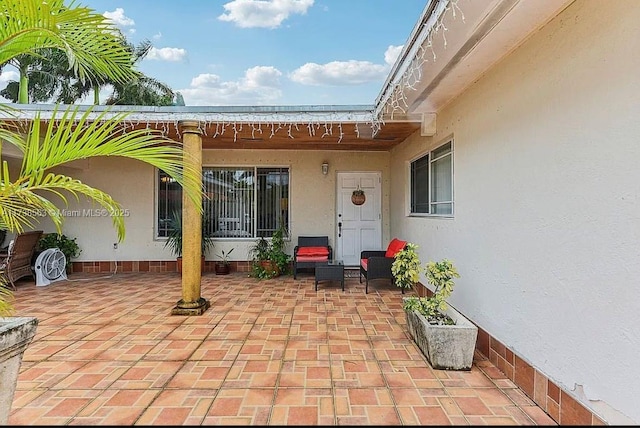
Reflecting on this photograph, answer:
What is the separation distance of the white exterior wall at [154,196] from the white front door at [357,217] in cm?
15

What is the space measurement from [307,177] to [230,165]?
1.65m

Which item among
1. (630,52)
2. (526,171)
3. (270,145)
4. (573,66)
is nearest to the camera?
(630,52)

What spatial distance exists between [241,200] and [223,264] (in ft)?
4.57

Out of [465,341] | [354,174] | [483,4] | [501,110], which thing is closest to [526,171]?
[501,110]

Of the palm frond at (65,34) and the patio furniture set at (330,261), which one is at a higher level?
the palm frond at (65,34)

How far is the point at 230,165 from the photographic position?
7.03 m

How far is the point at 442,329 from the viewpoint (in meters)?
2.62

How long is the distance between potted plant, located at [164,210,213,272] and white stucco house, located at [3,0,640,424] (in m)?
1.93

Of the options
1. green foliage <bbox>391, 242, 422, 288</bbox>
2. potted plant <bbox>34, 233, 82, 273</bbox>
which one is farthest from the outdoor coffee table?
potted plant <bbox>34, 233, 82, 273</bbox>

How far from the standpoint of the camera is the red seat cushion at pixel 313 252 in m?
6.33

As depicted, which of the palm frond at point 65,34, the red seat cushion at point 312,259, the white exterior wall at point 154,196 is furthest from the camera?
the white exterior wall at point 154,196

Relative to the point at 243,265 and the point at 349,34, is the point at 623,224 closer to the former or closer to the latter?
the point at 243,265

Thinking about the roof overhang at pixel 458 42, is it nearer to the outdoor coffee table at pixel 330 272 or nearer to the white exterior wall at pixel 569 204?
the white exterior wall at pixel 569 204

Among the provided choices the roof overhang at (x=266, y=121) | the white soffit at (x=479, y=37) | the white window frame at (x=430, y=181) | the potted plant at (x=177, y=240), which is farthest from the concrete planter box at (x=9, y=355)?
the potted plant at (x=177, y=240)
